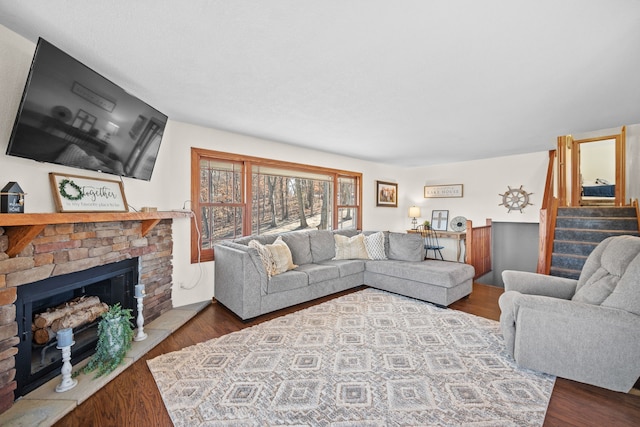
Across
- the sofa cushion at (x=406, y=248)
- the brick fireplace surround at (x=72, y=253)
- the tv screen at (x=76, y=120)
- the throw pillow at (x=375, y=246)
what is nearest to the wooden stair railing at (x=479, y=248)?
the sofa cushion at (x=406, y=248)

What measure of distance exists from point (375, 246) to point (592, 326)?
8.84 ft

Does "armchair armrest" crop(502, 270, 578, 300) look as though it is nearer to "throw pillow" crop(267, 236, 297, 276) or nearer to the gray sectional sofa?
the gray sectional sofa

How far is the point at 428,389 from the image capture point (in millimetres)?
1815

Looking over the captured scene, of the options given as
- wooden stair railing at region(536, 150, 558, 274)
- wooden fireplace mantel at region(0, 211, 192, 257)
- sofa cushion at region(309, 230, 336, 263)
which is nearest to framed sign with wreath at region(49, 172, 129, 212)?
wooden fireplace mantel at region(0, 211, 192, 257)

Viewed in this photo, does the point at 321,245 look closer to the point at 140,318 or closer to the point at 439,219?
the point at 140,318

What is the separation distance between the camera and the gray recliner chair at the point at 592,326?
1704 mm

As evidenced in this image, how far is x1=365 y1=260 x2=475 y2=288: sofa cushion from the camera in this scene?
10.9 feet

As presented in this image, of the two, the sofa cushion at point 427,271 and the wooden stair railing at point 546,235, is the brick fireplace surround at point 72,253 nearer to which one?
the sofa cushion at point 427,271

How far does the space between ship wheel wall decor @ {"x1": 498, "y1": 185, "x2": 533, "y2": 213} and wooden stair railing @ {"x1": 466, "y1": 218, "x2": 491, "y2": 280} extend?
0.48 m

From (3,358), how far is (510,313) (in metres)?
3.45

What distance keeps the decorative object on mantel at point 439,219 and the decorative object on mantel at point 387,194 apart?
0.93m

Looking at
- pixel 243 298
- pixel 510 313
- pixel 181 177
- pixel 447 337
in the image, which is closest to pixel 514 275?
pixel 510 313

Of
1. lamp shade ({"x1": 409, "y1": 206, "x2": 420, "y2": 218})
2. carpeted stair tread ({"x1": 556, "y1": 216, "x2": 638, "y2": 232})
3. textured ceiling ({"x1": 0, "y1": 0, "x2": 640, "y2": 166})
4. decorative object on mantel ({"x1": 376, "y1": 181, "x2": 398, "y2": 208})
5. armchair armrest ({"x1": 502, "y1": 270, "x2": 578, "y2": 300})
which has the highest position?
textured ceiling ({"x1": 0, "y1": 0, "x2": 640, "y2": 166})

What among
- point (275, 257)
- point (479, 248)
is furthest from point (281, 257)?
point (479, 248)
